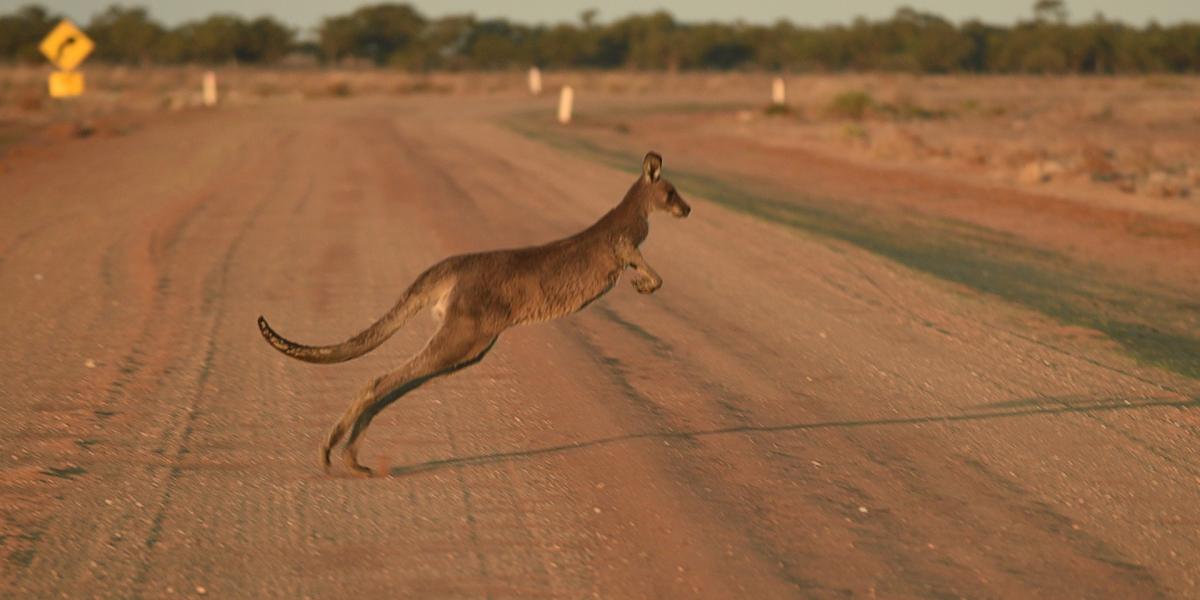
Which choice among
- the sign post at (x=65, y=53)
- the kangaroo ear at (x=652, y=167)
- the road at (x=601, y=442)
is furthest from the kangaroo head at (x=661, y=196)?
the sign post at (x=65, y=53)

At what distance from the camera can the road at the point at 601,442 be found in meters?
5.59

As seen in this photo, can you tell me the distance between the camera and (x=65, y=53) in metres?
27.2

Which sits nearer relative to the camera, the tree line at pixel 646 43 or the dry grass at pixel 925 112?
the dry grass at pixel 925 112

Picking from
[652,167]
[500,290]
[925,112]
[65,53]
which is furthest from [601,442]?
[925,112]

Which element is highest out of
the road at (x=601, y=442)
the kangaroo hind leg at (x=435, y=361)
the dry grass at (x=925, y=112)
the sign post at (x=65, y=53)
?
the sign post at (x=65, y=53)

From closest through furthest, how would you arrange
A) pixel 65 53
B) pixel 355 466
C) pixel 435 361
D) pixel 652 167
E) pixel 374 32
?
pixel 652 167, pixel 435 361, pixel 355 466, pixel 65 53, pixel 374 32

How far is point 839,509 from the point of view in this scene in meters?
6.31

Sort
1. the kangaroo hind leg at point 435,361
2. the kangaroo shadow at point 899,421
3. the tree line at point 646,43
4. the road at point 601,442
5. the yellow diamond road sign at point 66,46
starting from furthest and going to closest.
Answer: the tree line at point 646,43 < the yellow diamond road sign at point 66,46 < the kangaroo shadow at point 899,421 < the kangaroo hind leg at point 435,361 < the road at point 601,442

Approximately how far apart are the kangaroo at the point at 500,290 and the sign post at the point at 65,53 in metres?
22.5

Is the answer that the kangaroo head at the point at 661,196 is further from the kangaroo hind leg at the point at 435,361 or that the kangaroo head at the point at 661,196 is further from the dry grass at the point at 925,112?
the dry grass at the point at 925,112

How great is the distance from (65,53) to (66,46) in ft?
0.58

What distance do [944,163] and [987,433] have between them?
22743 millimetres

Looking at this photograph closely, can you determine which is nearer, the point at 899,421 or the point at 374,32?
the point at 899,421

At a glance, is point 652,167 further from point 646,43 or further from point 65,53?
point 646,43
